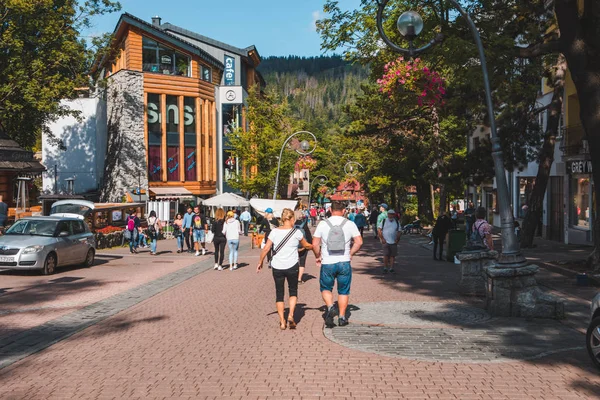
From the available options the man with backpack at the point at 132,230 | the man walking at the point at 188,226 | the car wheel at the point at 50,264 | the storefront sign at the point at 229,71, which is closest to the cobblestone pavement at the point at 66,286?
the car wheel at the point at 50,264

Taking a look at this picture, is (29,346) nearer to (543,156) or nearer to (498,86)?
(498,86)

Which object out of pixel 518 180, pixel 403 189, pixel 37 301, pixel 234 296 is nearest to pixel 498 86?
pixel 234 296

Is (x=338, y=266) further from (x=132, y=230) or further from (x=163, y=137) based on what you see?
(x=163, y=137)

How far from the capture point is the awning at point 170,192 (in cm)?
4394

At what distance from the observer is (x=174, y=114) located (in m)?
45.9

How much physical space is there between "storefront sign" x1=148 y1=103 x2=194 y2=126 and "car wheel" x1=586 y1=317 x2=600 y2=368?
41.0 metres

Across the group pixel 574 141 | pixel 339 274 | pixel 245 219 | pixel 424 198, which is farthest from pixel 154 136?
pixel 339 274

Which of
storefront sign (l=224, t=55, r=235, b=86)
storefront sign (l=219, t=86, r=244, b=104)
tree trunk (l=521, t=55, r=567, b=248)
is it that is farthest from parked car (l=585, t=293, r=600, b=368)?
storefront sign (l=224, t=55, r=235, b=86)

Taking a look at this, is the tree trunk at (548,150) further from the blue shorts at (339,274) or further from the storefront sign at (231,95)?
the storefront sign at (231,95)

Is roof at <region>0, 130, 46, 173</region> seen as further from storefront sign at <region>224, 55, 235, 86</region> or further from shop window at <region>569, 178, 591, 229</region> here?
storefront sign at <region>224, 55, 235, 86</region>

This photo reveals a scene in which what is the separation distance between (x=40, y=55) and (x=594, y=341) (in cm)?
3091

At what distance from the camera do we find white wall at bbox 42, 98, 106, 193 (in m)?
47.8

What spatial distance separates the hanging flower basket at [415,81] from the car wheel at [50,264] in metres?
10.6

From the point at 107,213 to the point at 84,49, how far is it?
8.60m
